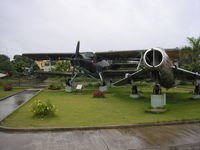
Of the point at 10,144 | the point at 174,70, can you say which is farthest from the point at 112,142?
the point at 174,70

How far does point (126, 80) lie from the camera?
18.8 metres

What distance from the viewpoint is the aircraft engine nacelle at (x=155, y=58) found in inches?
445

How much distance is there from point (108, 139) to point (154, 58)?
656 cm

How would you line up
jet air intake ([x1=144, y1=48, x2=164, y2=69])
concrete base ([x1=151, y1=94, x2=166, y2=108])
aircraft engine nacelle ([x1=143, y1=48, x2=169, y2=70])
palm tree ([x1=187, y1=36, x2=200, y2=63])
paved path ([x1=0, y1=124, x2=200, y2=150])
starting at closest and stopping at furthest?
1. paved path ([x1=0, y1=124, x2=200, y2=150])
2. aircraft engine nacelle ([x1=143, y1=48, x2=169, y2=70])
3. jet air intake ([x1=144, y1=48, x2=164, y2=69])
4. concrete base ([x1=151, y1=94, x2=166, y2=108])
5. palm tree ([x1=187, y1=36, x2=200, y2=63])

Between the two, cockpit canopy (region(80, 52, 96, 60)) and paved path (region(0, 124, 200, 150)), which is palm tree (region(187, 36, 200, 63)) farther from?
paved path (region(0, 124, 200, 150))

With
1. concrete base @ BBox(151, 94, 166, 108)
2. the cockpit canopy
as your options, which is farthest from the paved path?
the cockpit canopy

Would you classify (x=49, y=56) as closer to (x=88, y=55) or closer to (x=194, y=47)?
(x=88, y=55)

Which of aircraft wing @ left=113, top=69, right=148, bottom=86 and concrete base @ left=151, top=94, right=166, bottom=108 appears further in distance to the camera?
aircraft wing @ left=113, top=69, right=148, bottom=86

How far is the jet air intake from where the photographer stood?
11409mm

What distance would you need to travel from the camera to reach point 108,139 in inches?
269

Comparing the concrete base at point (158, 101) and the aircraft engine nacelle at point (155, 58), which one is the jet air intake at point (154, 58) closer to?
the aircraft engine nacelle at point (155, 58)

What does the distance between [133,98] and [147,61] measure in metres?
6.82

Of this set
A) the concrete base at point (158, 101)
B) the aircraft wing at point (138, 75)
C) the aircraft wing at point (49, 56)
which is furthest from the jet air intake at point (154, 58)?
the aircraft wing at point (49, 56)

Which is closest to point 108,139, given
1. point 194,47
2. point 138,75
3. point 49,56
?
point 138,75
